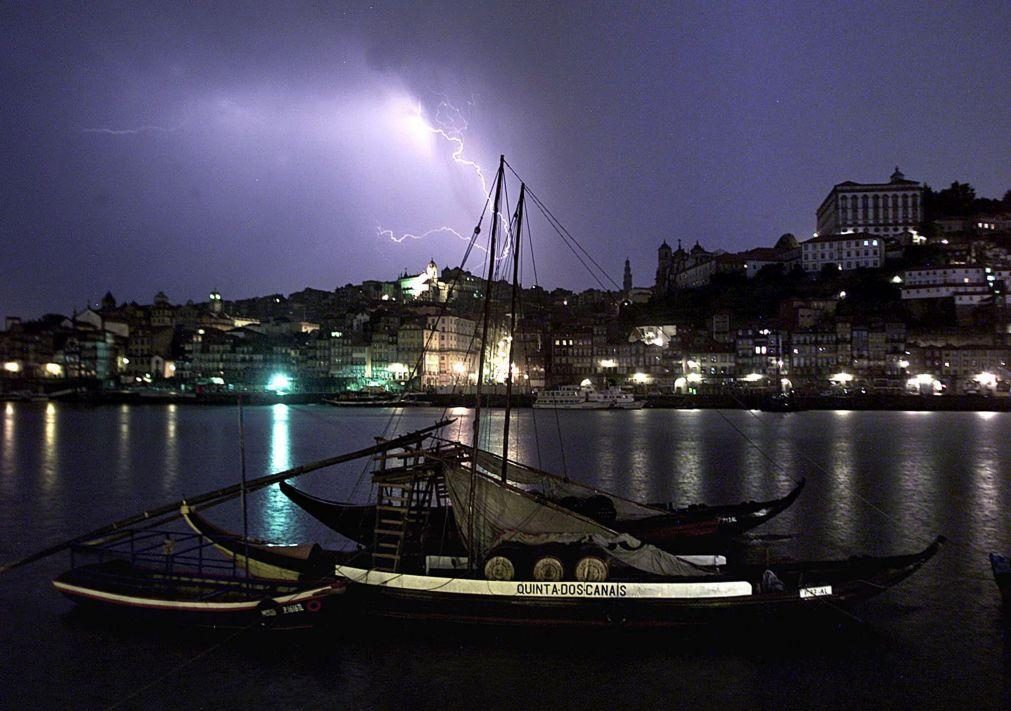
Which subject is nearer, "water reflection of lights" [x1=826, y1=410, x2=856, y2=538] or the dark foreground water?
the dark foreground water

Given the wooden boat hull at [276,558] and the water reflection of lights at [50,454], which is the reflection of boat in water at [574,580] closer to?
the wooden boat hull at [276,558]

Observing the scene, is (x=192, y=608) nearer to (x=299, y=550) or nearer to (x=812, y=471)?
(x=299, y=550)

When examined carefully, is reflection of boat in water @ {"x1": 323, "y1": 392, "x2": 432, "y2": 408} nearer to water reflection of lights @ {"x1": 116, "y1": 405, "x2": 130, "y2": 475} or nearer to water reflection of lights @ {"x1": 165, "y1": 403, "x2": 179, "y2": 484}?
water reflection of lights @ {"x1": 165, "y1": 403, "x2": 179, "y2": 484}

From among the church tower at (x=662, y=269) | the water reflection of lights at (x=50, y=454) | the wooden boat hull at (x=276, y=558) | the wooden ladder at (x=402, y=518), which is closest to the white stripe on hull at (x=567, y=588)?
the wooden ladder at (x=402, y=518)

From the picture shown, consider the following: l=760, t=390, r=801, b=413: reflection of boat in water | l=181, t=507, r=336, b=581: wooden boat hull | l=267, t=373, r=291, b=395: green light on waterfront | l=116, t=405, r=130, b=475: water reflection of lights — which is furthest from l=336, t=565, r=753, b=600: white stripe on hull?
l=267, t=373, r=291, b=395: green light on waterfront

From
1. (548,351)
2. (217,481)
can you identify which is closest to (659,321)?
(548,351)

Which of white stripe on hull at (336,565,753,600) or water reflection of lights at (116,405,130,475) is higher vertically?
white stripe on hull at (336,565,753,600)

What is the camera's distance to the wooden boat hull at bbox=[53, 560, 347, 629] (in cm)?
1046

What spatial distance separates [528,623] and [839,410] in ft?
249

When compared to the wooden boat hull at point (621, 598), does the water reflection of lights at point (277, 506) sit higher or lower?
lower

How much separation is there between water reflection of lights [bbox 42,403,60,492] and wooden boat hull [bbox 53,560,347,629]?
18.0 meters

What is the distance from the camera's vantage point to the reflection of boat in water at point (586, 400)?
84.4 m

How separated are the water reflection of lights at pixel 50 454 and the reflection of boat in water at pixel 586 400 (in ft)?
162

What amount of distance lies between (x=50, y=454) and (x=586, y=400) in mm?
58661
